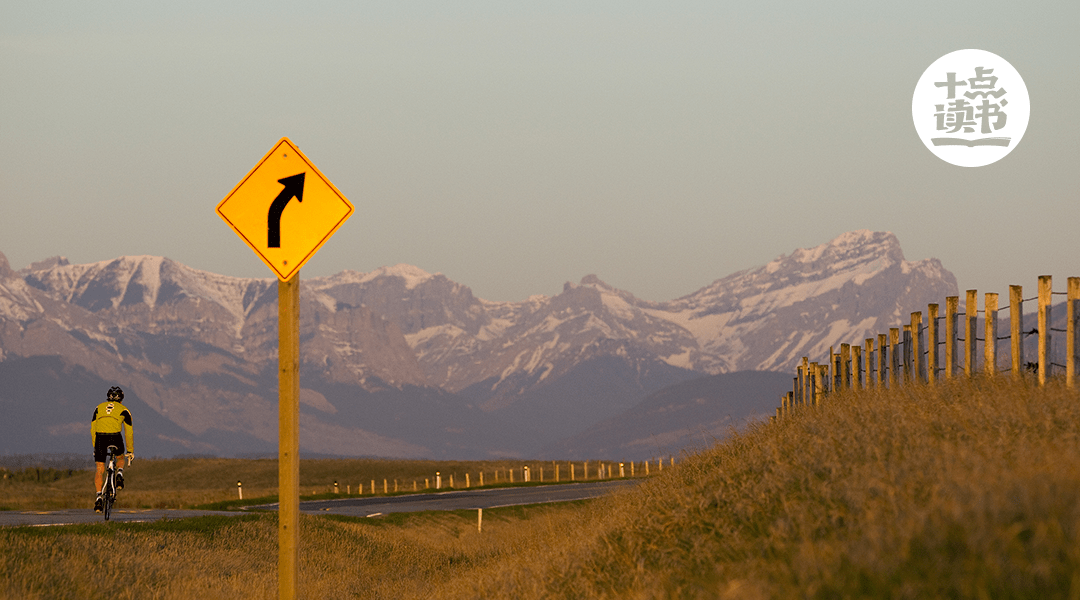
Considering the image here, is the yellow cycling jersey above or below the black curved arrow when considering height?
below

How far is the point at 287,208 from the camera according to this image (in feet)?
32.4

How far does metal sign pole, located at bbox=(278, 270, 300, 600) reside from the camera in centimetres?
973

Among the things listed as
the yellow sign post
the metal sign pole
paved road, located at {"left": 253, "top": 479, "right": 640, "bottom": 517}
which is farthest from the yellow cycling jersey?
paved road, located at {"left": 253, "top": 479, "right": 640, "bottom": 517}

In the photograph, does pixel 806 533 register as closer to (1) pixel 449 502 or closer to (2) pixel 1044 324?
(2) pixel 1044 324

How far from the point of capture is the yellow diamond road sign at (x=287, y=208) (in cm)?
987

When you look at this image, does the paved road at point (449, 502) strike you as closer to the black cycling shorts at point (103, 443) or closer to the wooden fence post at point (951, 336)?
the black cycling shorts at point (103, 443)

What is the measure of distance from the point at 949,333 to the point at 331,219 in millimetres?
13613

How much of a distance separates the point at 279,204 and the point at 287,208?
0.08 m

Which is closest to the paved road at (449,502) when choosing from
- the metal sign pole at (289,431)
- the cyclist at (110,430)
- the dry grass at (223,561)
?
the dry grass at (223,561)

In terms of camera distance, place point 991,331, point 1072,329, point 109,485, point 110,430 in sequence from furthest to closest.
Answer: point 109,485 < point 110,430 < point 991,331 < point 1072,329

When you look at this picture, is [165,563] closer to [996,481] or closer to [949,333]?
[996,481]

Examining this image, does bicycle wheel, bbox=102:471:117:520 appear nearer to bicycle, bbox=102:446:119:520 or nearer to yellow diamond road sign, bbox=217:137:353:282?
bicycle, bbox=102:446:119:520

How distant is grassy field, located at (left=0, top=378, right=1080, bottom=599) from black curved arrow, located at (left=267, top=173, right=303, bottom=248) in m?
3.90

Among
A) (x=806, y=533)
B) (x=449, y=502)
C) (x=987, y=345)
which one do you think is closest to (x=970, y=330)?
(x=987, y=345)
